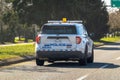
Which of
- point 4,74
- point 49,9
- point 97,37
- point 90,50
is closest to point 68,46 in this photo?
point 90,50

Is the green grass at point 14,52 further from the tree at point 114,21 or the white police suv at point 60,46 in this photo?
the tree at point 114,21

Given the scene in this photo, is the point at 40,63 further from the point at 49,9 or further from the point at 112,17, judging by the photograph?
the point at 112,17

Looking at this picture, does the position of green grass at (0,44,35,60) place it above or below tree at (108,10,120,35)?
above

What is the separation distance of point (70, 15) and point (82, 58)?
28.6 metres

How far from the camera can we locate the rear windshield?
23000mm

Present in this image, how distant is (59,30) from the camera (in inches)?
908

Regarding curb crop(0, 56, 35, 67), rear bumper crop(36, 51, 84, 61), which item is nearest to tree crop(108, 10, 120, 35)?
curb crop(0, 56, 35, 67)

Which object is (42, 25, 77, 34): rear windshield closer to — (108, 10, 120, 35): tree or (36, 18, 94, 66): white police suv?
(36, 18, 94, 66): white police suv

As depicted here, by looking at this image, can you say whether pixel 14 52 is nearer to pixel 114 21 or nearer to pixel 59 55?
pixel 59 55

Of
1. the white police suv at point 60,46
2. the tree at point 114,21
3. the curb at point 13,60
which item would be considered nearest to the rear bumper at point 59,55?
the white police suv at point 60,46

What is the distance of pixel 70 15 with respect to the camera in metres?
51.2

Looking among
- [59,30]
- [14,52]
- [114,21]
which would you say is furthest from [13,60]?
[114,21]

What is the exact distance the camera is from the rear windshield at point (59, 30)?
2300 cm

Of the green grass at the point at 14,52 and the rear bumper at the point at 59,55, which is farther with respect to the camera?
the green grass at the point at 14,52
